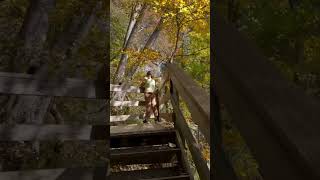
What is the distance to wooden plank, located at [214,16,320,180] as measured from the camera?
100 cm

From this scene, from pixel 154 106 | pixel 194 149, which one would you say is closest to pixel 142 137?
pixel 194 149

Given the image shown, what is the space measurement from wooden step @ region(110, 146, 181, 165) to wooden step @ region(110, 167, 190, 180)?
0.17 metres

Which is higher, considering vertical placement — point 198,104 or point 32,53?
point 32,53

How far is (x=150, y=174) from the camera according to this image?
4641mm

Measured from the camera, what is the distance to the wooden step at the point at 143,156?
4.69 m

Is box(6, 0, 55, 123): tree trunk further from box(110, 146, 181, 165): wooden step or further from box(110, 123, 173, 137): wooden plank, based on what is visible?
box(110, 123, 173, 137): wooden plank

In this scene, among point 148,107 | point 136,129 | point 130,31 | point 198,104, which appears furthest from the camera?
point 130,31

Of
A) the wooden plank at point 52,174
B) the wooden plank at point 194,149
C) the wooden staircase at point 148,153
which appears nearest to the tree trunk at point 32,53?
the wooden plank at point 52,174

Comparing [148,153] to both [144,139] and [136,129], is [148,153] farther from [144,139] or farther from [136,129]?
[136,129]

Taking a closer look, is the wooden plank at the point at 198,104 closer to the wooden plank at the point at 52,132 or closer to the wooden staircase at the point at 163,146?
the wooden staircase at the point at 163,146

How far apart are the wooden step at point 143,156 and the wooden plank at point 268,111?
3.30 metres

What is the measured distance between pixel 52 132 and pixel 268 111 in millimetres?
2037

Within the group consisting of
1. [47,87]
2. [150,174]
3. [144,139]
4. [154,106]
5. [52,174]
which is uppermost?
[47,87]

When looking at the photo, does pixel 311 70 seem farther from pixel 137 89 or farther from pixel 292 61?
pixel 137 89
